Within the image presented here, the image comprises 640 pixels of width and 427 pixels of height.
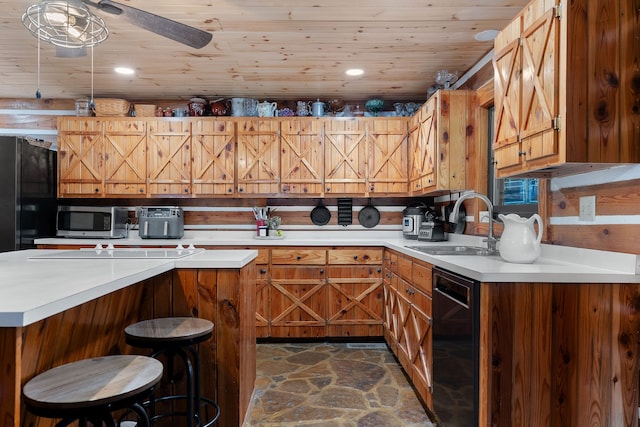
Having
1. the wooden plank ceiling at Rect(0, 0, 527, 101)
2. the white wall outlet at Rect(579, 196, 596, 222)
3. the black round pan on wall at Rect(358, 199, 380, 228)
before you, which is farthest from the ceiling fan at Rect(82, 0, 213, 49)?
the black round pan on wall at Rect(358, 199, 380, 228)

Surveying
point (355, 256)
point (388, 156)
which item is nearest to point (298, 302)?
point (355, 256)

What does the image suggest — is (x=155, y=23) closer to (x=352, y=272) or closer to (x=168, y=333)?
(x=168, y=333)

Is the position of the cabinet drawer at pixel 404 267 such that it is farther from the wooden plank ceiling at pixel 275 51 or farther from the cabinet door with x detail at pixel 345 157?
the wooden plank ceiling at pixel 275 51

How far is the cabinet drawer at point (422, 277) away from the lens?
8.02ft

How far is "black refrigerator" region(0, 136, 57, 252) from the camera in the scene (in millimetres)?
3641

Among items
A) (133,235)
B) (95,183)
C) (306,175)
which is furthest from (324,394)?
(95,183)

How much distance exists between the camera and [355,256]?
3799 millimetres

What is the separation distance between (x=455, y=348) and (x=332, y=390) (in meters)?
1.14

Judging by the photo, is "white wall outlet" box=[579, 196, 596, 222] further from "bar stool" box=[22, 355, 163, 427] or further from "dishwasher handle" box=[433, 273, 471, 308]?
"bar stool" box=[22, 355, 163, 427]

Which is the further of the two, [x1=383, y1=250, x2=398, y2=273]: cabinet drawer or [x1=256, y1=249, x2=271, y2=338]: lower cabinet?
[x1=256, y1=249, x2=271, y2=338]: lower cabinet

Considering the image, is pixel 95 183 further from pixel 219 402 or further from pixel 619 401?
pixel 619 401

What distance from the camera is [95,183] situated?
Result: 408 centimetres

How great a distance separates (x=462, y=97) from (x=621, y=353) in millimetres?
2182

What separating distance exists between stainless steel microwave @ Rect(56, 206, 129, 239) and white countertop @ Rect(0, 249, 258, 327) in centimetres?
199
